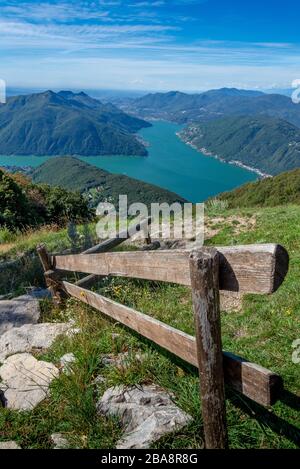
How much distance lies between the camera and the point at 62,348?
16.7 feet

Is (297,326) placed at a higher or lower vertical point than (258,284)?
lower

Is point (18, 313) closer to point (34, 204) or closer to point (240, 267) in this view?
point (240, 267)

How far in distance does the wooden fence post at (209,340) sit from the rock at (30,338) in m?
2.98

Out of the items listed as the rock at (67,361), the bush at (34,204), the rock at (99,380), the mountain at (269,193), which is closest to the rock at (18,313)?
the rock at (67,361)

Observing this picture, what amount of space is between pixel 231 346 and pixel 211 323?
2791 millimetres

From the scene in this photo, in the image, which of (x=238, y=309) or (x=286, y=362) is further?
(x=238, y=309)

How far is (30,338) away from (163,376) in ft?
8.38

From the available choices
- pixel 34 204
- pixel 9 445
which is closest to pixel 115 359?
pixel 9 445

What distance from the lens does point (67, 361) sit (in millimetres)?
4543

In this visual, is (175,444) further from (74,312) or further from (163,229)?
(163,229)

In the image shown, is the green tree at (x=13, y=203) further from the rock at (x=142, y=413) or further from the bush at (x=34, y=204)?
the rock at (x=142, y=413)
